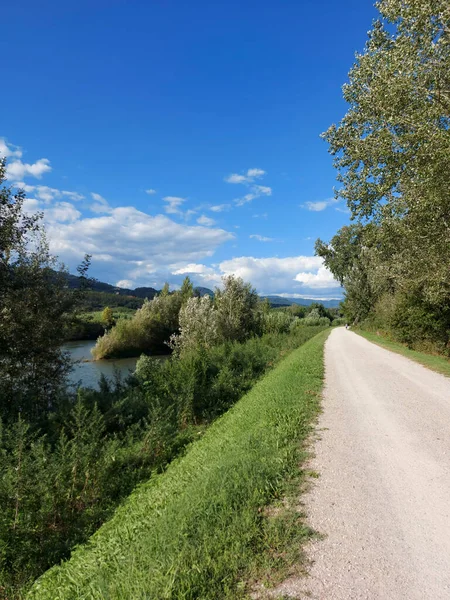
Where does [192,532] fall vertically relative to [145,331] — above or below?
above

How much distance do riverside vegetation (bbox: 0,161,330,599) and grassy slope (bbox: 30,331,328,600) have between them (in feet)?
0.15

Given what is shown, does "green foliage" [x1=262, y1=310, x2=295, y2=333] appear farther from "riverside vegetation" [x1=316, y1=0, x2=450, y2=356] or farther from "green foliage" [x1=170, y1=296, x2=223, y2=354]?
"riverside vegetation" [x1=316, y1=0, x2=450, y2=356]

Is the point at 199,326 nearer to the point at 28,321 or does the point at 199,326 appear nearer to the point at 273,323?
the point at 273,323

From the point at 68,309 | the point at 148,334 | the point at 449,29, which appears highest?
the point at 449,29

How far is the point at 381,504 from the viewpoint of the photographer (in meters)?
4.30

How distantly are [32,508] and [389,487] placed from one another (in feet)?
18.2

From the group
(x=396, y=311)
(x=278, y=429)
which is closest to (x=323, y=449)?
(x=278, y=429)

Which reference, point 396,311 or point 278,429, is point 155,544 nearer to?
point 278,429

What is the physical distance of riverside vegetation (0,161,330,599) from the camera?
515cm

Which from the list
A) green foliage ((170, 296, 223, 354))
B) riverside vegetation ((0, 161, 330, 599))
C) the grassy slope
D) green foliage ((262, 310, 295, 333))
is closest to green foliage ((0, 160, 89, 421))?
riverside vegetation ((0, 161, 330, 599))

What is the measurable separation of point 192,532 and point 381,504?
2386 millimetres

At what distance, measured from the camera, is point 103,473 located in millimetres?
7004

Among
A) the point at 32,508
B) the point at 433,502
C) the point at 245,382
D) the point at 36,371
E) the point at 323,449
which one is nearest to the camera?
the point at 433,502

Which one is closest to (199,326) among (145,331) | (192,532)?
(145,331)
